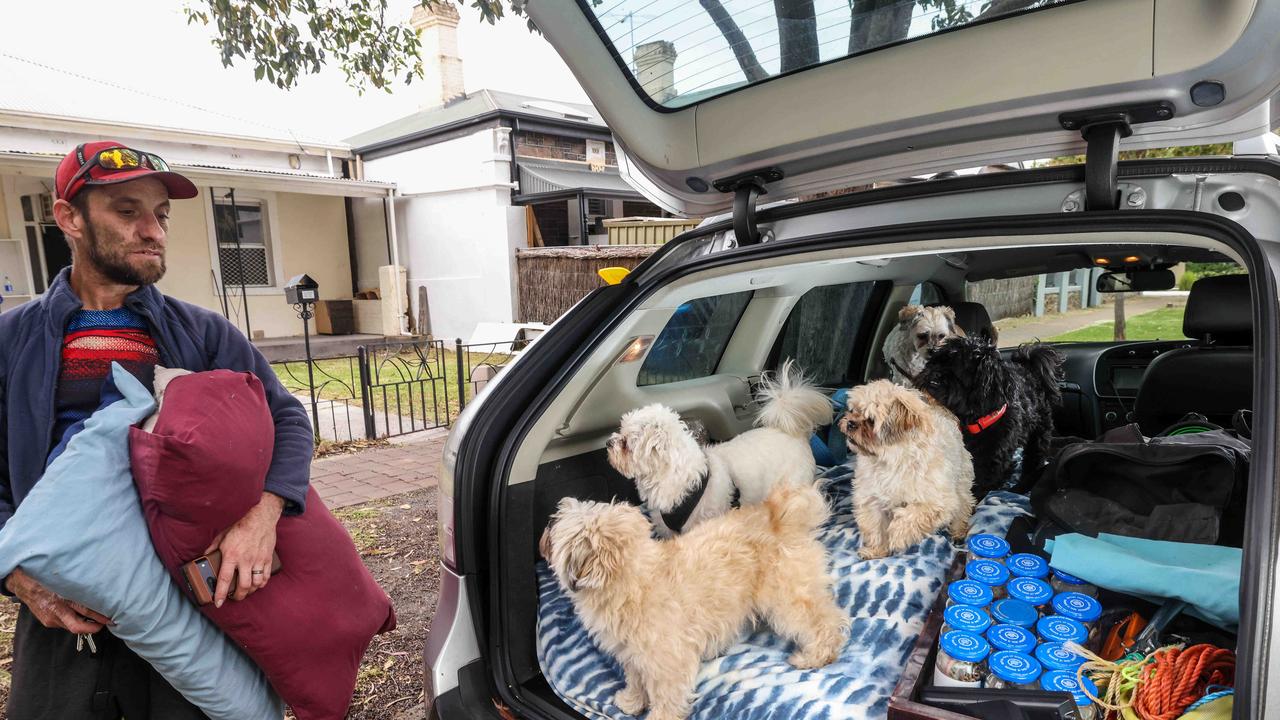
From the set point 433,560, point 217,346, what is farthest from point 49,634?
point 433,560

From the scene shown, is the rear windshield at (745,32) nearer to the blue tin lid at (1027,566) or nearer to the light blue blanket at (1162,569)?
the light blue blanket at (1162,569)

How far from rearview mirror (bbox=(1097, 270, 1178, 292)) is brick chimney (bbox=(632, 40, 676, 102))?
123 inches

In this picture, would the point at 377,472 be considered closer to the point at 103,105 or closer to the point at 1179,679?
the point at 1179,679

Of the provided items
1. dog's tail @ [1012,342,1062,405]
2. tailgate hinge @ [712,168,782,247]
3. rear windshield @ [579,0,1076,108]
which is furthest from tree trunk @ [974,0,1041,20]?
dog's tail @ [1012,342,1062,405]

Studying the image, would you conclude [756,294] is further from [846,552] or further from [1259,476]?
[1259,476]

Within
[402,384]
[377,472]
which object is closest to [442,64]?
[402,384]

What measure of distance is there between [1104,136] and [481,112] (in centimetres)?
1295

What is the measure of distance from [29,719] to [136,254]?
1.19 meters

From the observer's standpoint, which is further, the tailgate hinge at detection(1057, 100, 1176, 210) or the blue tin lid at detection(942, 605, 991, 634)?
the blue tin lid at detection(942, 605, 991, 634)

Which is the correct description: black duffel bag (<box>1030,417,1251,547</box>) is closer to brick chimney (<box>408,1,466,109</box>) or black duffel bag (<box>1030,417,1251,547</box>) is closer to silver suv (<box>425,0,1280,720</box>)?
silver suv (<box>425,0,1280,720</box>)

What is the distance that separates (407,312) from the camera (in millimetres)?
13883

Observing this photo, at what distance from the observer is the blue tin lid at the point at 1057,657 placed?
69.4 inches

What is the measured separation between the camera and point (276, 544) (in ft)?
5.73

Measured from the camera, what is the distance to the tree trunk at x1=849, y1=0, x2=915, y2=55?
1361 millimetres
